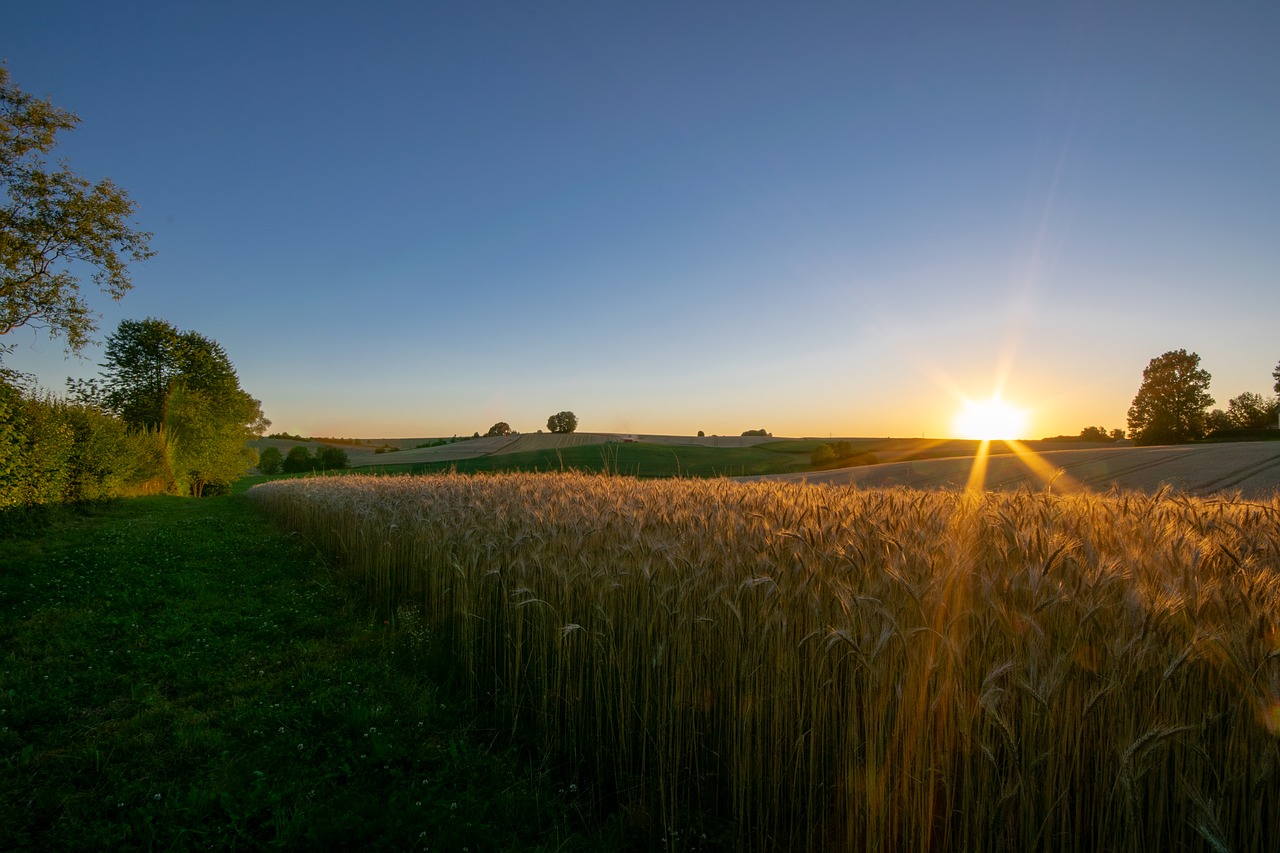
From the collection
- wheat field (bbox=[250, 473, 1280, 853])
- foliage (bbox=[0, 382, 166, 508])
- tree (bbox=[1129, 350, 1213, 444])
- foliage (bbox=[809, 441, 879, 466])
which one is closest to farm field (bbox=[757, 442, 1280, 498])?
foliage (bbox=[809, 441, 879, 466])

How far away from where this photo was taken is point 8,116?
2006 cm

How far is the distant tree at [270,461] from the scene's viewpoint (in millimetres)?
78812

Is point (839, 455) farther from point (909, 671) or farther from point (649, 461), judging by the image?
point (909, 671)

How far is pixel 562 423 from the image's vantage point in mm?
78625

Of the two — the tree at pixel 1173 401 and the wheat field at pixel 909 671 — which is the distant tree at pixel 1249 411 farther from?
the wheat field at pixel 909 671

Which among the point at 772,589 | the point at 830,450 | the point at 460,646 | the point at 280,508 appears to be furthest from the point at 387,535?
the point at 830,450

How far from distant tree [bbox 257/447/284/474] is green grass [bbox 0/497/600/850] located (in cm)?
8090

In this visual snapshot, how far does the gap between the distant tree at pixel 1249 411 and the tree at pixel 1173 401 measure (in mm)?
3201

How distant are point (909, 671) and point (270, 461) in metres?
91.4

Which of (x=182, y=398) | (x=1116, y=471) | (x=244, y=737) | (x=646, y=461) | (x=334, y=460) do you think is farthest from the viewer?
(x=334, y=460)

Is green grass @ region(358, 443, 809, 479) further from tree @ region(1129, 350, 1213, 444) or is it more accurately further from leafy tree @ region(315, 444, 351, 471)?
tree @ region(1129, 350, 1213, 444)

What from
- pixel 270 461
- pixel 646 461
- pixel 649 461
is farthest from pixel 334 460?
pixel 649 461

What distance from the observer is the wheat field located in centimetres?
209

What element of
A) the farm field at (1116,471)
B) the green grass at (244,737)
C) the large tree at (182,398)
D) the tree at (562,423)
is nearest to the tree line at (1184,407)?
the farm field at (1116,471)
